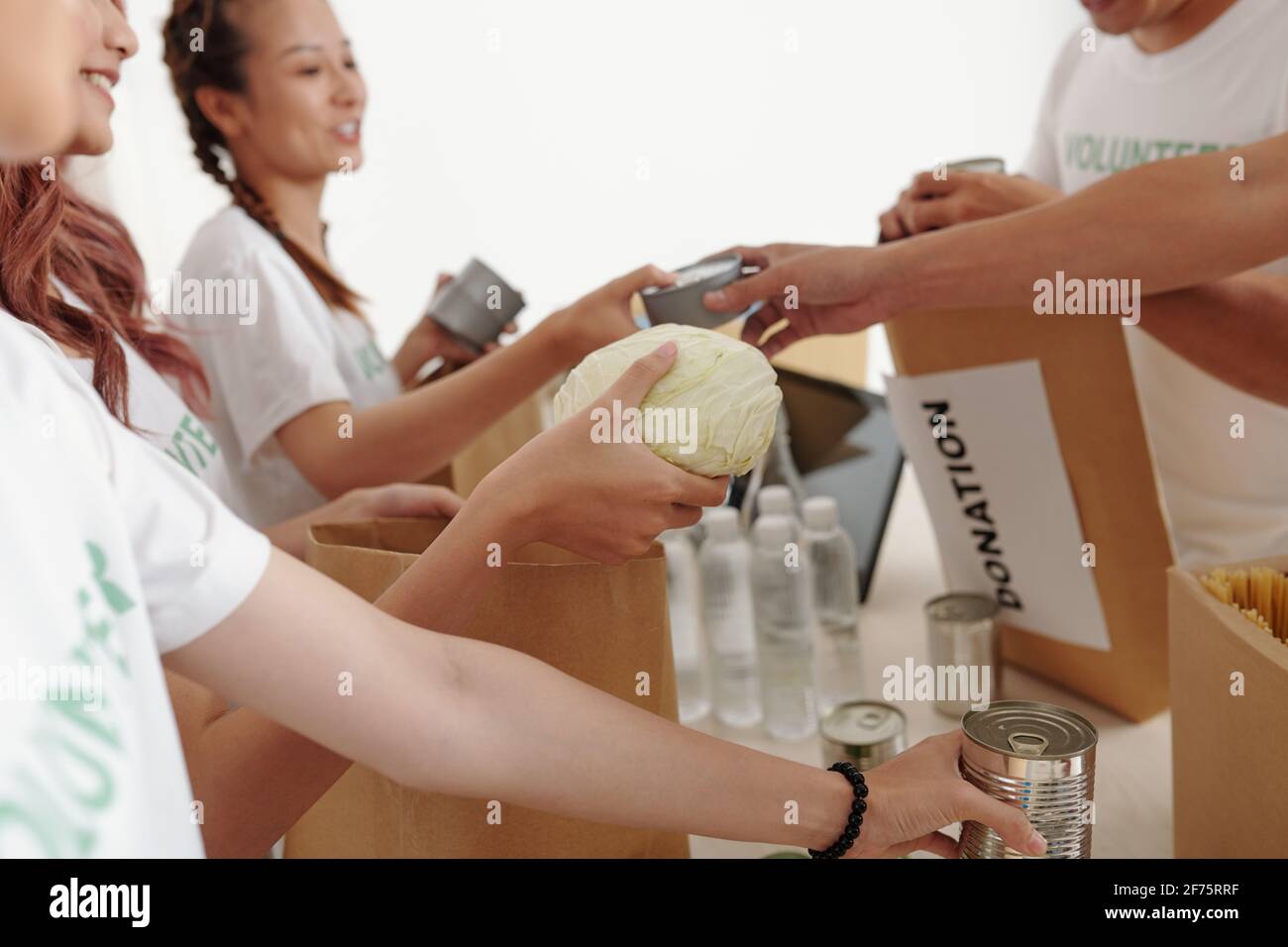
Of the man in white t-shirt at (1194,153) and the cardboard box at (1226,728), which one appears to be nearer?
the cardboard box at (1226,728)

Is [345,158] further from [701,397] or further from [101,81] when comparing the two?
[701,397]

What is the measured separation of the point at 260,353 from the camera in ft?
4.60

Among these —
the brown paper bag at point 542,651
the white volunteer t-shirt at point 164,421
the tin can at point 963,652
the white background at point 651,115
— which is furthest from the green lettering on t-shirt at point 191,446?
the white background at point 651,115

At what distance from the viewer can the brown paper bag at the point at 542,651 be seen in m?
0.79

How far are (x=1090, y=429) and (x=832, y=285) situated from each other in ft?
1.10

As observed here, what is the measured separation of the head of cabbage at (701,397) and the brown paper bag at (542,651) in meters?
0.08

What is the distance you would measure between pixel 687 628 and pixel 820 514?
23 centimetres

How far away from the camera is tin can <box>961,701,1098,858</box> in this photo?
695 millimetres

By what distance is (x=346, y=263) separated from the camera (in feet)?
12.2

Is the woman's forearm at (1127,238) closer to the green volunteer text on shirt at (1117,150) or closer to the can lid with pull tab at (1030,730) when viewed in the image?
the green volunteer text on shirt at (1117,150)

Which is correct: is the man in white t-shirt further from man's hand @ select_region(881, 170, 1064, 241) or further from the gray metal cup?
the gray metal cup

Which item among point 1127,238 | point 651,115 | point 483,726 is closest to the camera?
point 483,726

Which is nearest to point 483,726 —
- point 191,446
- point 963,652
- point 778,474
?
point 191,446

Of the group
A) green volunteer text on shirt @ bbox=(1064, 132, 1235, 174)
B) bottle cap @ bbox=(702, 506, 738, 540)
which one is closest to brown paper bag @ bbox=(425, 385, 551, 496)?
bottle cap @ bbox=(702, 506, 738, 540)
